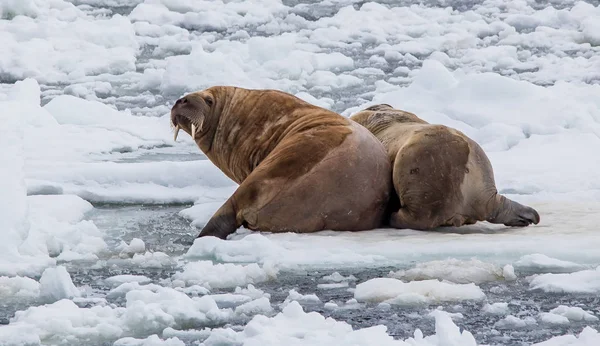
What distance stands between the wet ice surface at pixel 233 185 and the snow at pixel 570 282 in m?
0.01

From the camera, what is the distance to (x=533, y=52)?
43.0ft

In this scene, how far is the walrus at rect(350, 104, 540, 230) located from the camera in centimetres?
575

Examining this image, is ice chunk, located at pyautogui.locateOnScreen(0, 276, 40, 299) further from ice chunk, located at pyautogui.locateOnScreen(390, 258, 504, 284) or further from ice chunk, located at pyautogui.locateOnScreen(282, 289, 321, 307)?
ice chunk, located at pyautogui.locateOnScreen(390, 258, 504, 284)

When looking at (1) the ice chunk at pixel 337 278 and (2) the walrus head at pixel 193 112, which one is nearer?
(1) the ice chunk at pixel 337 278

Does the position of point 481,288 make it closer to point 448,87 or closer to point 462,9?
point 448,87

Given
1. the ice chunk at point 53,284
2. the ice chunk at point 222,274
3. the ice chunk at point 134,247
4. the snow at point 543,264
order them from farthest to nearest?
the ice chunk at point 134,247
the snow at point 543,264
the ice chunk at point 222,274
the ice chunk at point 53,284

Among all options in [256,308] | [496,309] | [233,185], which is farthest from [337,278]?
[233,185]

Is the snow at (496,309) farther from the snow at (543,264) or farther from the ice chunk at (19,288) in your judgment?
the ice chunk at (19,288)

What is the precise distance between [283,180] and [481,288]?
145 centimetres

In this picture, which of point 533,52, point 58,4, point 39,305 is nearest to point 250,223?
point 39,305

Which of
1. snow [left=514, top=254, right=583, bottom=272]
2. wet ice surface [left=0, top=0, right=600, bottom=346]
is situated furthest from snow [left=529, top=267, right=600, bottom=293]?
snow [left=514, top=254, right=583, bottom=272]

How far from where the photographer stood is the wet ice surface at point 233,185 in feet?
13.4

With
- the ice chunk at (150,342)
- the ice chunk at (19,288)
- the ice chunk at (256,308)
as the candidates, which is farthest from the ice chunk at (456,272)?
the ice chunk at (19,288)

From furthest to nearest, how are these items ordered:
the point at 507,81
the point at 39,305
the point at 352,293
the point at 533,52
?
1. the point at 533,52
2. the point at 507,81
3. the point at 352,293
4. the point at 39,305
